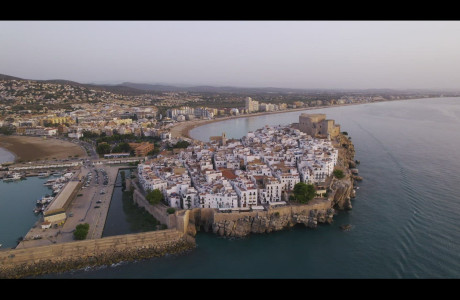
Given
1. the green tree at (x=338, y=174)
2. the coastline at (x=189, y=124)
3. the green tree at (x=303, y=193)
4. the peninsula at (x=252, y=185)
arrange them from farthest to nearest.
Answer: the coastline at (x=189, y=124) < the green tree at (x=338, y=174) < the green tree at (x=303, y=193) < the peninsula at (x=252, y=185)

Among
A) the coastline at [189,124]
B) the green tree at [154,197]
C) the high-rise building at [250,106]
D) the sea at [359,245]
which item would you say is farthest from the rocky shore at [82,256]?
the high-rise building at [250,106]

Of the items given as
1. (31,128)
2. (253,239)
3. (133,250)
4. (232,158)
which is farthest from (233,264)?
(31,128)

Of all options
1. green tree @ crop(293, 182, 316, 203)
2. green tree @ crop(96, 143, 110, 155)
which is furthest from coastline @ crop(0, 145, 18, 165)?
green tree @ crop(293, 182, 316, 203)

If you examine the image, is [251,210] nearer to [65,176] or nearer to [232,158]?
[232,158]

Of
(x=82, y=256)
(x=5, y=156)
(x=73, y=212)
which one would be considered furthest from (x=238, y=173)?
(x=5, y=156)

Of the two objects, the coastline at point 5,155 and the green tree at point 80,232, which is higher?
the green tree at point 80,232

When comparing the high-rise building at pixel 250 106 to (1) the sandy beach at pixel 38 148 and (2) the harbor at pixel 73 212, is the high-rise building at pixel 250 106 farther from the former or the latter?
(2) the harbor at pixel 73 212
